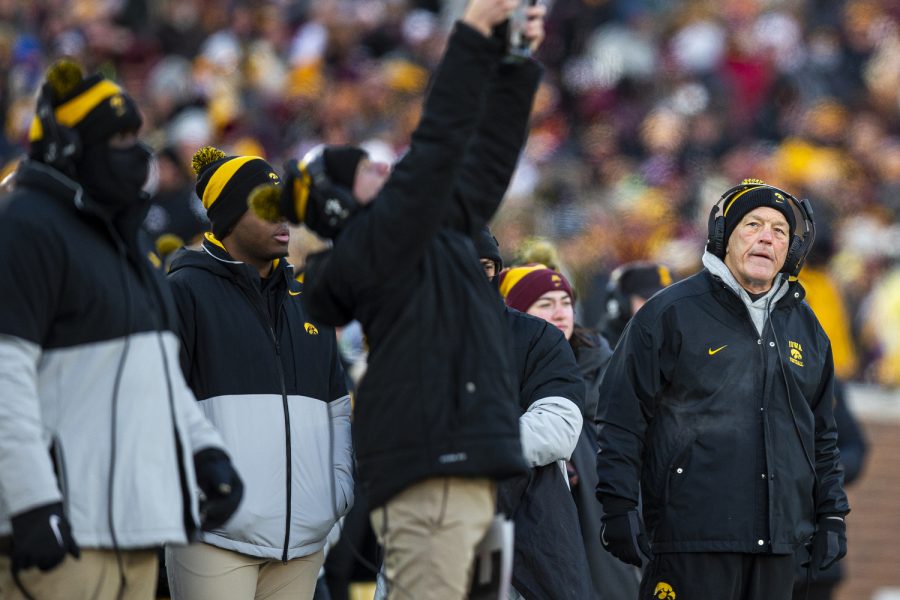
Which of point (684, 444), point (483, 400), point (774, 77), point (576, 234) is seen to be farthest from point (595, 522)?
point (774, 77)

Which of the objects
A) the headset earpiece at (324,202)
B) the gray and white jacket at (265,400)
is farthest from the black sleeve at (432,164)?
the gray and white jacket at (265,400)

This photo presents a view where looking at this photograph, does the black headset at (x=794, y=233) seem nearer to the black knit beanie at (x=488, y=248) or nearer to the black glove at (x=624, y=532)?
the black knit beanie at (x=488, y=248)

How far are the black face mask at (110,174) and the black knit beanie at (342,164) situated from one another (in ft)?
1.76

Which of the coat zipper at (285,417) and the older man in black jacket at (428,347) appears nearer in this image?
the older man in black jacket at (428,347)

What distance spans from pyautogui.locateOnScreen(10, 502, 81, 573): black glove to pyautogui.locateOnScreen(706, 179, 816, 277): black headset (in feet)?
9.90

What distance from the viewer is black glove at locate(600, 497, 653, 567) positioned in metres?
5.83

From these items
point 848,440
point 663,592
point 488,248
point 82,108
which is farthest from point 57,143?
point 848,440

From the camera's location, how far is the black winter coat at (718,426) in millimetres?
5910

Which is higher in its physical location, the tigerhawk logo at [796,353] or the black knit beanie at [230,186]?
the black knit beanie at [230,186]

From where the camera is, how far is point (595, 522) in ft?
22.1

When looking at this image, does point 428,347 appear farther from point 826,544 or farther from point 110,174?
point 826,544

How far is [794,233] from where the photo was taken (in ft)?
20.5

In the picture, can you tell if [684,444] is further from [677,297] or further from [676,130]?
[676,130]

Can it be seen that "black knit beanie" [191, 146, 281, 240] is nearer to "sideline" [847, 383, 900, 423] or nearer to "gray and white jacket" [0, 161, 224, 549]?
"gray and white jacket" [0, 161, 224, 549]
